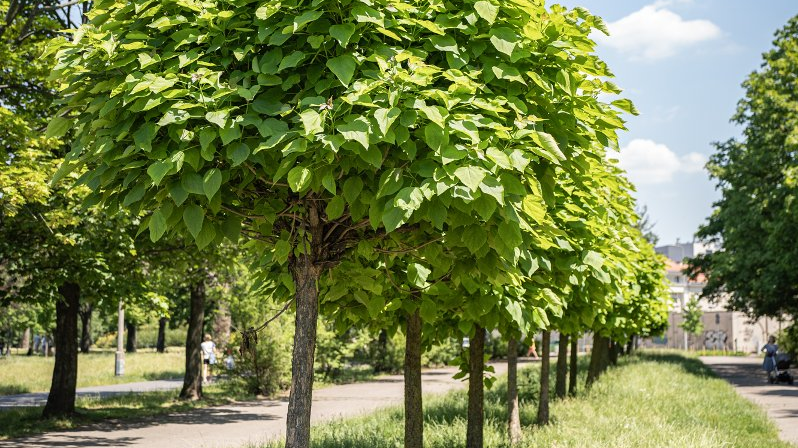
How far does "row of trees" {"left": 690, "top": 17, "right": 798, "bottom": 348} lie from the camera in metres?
29.2

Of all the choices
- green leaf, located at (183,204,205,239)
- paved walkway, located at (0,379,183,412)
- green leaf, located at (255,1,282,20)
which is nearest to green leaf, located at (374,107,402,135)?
green leaf, located at (255,1,282,20)

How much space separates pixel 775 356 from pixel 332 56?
105ft

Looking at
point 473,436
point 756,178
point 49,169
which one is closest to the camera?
point 473,436

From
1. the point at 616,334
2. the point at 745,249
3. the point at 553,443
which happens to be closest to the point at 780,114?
the point at 745,249

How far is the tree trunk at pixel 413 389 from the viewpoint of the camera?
27.7 ft

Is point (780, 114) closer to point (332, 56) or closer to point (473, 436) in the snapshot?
point (473, 436)

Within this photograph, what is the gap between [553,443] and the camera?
10.0 m

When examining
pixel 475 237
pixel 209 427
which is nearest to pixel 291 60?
pixel 475 237

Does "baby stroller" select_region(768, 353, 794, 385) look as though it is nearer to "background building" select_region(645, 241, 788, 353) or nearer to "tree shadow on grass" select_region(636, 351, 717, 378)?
"tree shadow on grass" select_region(636, 351, 717, 378)

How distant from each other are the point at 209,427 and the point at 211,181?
43.9ft

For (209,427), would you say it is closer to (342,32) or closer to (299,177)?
(299,177)

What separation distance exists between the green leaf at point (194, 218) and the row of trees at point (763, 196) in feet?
87.9

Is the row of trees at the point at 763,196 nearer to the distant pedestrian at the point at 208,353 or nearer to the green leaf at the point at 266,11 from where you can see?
the distant pedestrian at the point at 208,353

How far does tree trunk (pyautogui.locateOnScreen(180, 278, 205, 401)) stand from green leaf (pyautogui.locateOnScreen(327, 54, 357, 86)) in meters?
18.2
